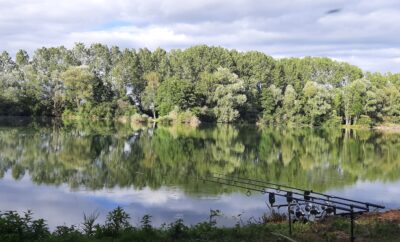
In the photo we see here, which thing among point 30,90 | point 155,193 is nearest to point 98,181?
point 155,193

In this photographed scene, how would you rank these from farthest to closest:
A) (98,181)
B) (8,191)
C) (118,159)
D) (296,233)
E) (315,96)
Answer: (315,96) < (118,159) < (98,181) < (8,191) < (296,233)

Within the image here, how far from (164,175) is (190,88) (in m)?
51.6

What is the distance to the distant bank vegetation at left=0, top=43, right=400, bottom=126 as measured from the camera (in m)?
71.8

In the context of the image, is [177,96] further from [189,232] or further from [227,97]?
[189,232]

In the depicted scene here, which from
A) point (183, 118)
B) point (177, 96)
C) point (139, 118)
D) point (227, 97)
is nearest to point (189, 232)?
point (183, 118)

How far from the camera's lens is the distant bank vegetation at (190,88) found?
71750mm

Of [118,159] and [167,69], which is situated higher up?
[167,69]

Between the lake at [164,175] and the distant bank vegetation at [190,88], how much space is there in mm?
35962

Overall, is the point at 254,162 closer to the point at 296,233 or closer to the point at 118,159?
the point at 118,159

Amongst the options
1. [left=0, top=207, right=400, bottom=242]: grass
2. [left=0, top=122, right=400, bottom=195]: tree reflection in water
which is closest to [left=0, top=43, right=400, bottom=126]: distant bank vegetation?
[left=0, top=122, right=400, bottom=195]: tree reflection in water

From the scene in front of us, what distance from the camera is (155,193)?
1694cm

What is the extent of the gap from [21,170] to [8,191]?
489cm

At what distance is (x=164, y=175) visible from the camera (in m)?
21.0

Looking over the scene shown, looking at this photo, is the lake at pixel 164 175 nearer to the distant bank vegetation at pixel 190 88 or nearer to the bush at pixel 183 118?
the bush at pixel 183 118
